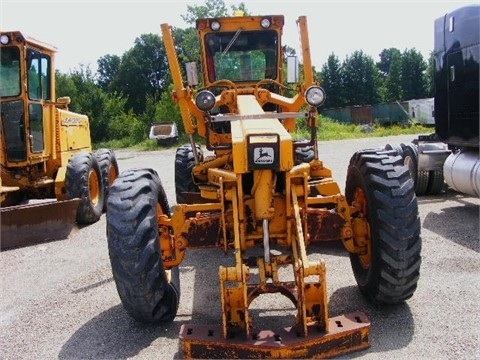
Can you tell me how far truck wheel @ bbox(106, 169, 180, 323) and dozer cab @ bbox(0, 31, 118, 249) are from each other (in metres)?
3.27

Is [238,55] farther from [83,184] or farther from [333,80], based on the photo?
[333,80]

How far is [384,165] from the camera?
434cm

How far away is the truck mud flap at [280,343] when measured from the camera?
137 inches

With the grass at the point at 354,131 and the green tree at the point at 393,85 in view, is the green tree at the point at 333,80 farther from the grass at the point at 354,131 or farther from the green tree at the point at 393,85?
the grass at the point at 354,131

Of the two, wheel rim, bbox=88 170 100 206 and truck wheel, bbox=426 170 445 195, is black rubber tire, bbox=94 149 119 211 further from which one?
truck wheel, bbox=426 170 445 195

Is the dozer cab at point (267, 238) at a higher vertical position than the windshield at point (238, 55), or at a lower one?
lower

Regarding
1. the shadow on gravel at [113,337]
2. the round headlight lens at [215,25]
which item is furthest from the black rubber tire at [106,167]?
the shadow on gravel at [113,337]

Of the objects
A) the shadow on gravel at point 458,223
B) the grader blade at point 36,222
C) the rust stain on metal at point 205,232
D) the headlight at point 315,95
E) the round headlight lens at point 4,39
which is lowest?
the shadow on gravel at point 458,223

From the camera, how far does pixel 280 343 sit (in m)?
3.48

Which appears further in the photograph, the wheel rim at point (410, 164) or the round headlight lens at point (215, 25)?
the wheel rim at point (410, 164)

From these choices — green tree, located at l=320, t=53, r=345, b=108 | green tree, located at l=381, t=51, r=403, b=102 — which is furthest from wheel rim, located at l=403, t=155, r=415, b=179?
green tree, located at l=381, t=51, r=403, b=102

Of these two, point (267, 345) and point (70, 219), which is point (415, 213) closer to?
point (267, 345)

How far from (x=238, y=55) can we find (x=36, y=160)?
11.3 feet

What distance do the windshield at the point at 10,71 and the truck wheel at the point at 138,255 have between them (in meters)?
4.32
